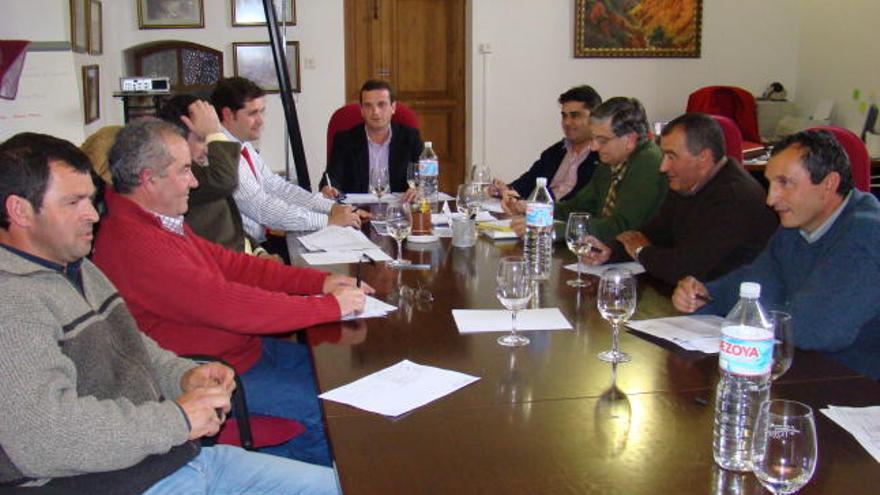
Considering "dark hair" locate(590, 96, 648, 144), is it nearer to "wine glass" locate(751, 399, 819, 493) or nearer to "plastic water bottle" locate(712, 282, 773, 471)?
"plastic water bottle" locate(712, 282, 773, 471)

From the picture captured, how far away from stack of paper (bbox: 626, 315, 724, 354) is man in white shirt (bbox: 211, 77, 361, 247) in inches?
61.6

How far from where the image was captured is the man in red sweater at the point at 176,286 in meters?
2.00

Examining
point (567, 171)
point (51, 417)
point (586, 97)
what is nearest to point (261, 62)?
point (567, 171)

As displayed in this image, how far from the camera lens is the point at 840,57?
6684 millimetres

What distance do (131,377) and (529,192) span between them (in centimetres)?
288

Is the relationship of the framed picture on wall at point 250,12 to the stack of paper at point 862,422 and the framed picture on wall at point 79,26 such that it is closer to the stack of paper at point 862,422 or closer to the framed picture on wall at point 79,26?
the framed picture on wall at point 79,26

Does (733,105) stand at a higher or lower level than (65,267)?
higher

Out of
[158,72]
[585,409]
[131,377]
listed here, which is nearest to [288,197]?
[131,377]

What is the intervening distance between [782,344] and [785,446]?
1.46 feet

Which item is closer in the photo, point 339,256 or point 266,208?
point 339,256

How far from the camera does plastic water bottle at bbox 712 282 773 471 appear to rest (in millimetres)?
1260

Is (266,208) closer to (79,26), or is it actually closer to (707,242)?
(707,242)

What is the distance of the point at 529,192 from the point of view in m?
4.24

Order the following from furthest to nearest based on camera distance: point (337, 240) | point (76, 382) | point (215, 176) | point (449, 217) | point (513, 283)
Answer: point (449, 217) → point (337, 240) → point (215, 176) → point (513, 283) → point (76, 382)
